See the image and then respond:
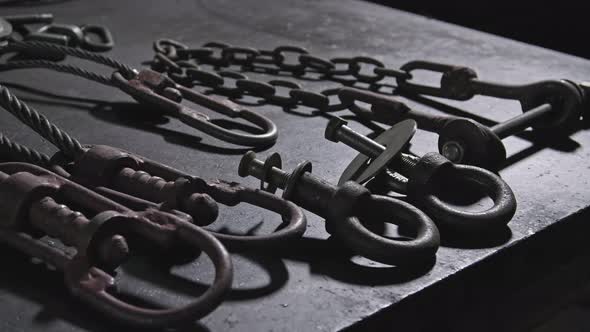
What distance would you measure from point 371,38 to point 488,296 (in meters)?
1.54

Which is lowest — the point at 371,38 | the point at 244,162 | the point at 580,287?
the point at 580,287

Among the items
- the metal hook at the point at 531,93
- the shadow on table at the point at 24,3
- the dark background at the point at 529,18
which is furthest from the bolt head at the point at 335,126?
the dark background at the point at 529,18

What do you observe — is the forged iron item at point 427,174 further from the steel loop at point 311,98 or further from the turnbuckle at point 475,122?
the steel loop at point 311,98

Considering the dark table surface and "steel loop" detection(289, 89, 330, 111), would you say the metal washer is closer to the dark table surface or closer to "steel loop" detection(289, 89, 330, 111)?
→ the dark table surface

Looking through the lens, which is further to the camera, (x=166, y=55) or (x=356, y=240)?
(x=166, y=55)

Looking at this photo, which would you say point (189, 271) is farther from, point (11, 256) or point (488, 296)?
point (488, 296)

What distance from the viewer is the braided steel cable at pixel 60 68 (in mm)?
1562

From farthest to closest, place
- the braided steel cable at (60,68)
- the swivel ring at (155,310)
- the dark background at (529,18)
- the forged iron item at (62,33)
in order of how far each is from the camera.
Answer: the dark background at (529,18), the forged iron item at (62,33), the braided steel cable at (60,68), the swivel ring at (155,310)

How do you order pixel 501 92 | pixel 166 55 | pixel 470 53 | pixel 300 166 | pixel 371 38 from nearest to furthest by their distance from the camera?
pixel 300 166 < pixel 501 92 < pixel 166 55 < pixel 470 53 < pixel 371 38

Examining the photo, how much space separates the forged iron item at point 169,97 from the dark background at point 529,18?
7.74 feet

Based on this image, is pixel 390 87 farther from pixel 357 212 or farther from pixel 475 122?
pixel 357 212

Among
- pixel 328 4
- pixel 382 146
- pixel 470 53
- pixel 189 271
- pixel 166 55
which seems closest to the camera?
pixel 189 271

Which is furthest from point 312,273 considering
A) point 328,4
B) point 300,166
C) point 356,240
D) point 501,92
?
point 328,4

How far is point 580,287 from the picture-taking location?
1294mm
